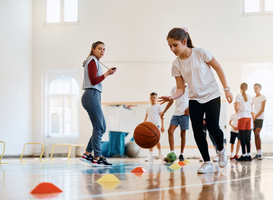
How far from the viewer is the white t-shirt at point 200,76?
297 centimetres

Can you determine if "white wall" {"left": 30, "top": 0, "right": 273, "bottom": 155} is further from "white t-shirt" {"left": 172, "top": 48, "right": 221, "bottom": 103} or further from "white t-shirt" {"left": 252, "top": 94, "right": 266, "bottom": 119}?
"white t-shirt" {"left": 172, "top": 48, "right": 221, "bottom": 103}

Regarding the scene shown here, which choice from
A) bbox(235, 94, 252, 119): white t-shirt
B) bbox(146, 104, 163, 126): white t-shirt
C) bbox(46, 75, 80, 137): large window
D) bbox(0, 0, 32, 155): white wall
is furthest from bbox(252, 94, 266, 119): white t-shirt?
bbox(0, 0, 32, 155): white wall

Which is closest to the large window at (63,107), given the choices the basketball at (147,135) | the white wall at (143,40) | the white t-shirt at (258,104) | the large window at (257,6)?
the white wall at (143,40)

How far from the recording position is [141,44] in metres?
9.37

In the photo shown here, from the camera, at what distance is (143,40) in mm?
9375

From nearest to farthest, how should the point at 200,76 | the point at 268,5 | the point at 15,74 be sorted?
the point at 200,76, the point at 15,74, the point at 268,5

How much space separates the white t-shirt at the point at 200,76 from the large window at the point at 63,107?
7107 millimetres

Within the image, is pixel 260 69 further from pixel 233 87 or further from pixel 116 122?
pixel 116 122

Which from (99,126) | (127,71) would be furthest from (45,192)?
(127,71)

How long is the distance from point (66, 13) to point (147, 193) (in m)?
9.04

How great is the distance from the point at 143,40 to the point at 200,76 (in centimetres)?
659

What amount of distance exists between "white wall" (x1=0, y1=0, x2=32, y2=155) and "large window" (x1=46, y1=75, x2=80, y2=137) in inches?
24.5

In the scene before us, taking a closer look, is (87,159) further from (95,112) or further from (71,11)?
(71,11)

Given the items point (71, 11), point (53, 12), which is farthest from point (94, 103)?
point (53, 12)
